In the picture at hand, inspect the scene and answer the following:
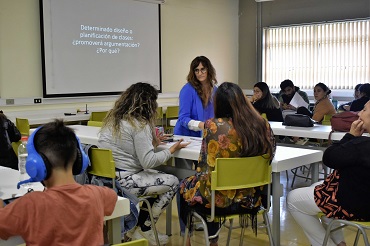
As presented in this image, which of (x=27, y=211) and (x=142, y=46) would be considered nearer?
(x=27, y=211)

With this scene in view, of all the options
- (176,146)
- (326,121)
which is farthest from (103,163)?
(326,121)

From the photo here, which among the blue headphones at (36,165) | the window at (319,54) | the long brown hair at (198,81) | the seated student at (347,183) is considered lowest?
the seated student at (347,183)

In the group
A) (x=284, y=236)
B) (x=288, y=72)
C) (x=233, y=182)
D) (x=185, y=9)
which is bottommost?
(x=284, y=236)

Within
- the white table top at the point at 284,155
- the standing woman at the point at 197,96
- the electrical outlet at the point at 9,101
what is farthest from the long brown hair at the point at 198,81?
the electrical outlet at the point at 9,101

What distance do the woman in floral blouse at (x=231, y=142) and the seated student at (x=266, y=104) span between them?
2.79 m

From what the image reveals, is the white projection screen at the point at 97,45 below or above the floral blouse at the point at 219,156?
above

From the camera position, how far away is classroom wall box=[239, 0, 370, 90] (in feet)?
26.0

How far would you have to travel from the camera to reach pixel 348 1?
7898 mm

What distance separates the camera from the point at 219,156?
102 inches

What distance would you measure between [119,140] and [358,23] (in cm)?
611

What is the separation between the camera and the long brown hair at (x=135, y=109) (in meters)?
2.99

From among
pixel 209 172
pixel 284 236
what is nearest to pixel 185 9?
pixel 284 236

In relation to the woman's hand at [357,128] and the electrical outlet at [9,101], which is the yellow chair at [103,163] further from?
the electrical outlet at [9,101]

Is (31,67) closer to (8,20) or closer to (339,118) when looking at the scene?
(8,20)
